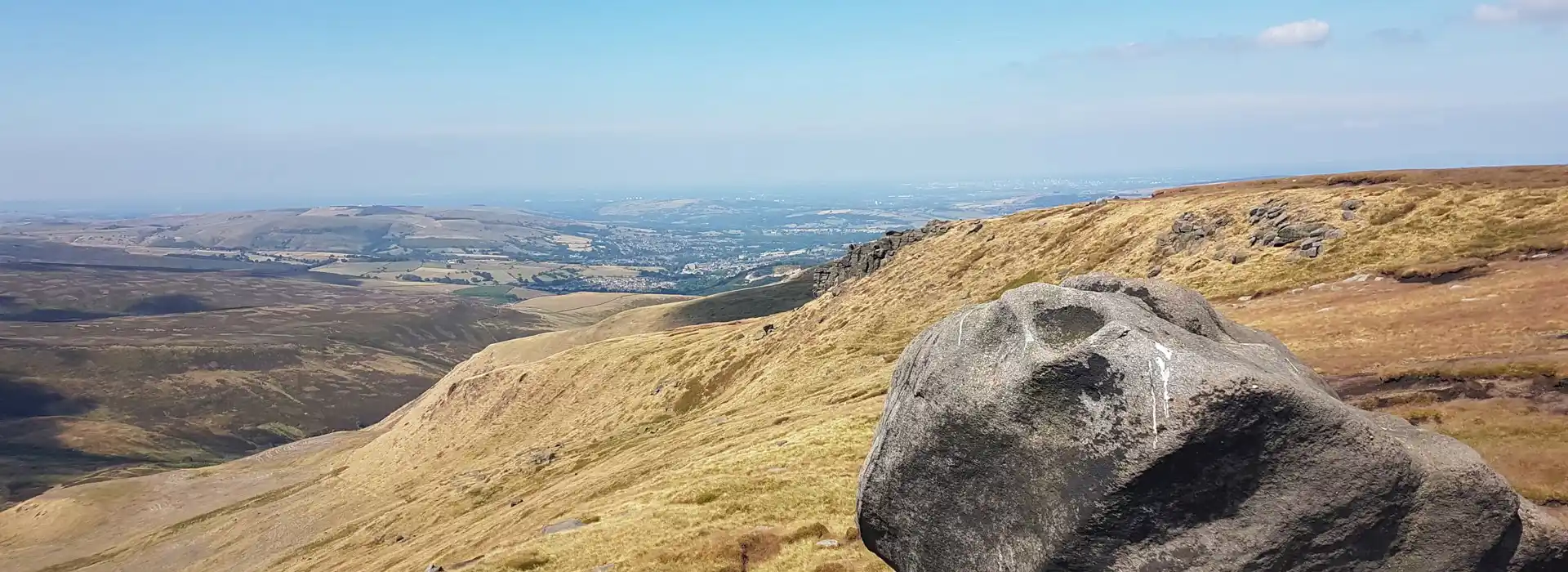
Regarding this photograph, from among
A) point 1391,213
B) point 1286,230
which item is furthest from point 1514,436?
point 1391,213

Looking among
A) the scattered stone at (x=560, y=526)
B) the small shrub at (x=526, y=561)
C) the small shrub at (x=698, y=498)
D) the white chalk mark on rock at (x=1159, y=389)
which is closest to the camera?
the white chalk mark on rock at (x=1159, y=389)

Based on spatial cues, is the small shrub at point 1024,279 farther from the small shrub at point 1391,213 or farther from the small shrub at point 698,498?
the small shrub at point 698,498

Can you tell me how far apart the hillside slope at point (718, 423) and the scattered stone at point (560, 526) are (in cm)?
19

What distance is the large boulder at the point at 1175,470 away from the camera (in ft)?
49.6

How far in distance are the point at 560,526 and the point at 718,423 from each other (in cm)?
3146

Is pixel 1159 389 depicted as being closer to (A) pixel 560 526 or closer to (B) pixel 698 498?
(B) pixel 698 498

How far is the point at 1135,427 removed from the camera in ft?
52.0

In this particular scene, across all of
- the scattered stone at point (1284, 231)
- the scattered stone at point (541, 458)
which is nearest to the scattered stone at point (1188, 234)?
the scattered stone at point (1284, 231)

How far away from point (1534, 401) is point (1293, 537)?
902 inches

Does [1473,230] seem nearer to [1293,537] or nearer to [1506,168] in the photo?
[1506,168]

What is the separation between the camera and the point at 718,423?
75.2m

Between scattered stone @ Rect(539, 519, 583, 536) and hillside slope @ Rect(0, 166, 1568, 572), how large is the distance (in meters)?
0.19

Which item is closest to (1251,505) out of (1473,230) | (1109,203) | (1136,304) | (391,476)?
(1136,304)

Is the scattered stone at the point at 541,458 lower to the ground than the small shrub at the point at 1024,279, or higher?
lower
